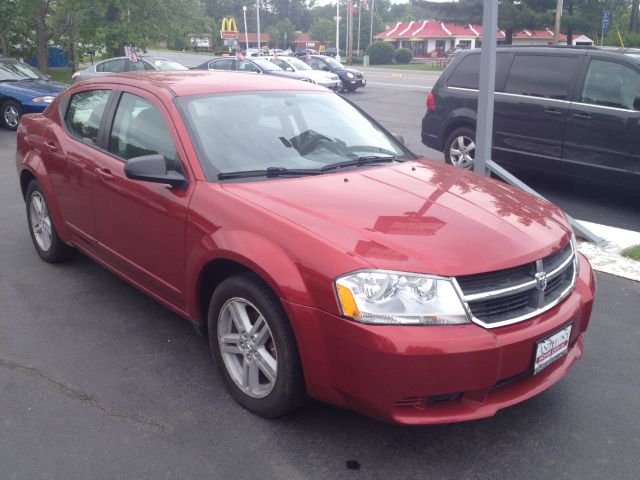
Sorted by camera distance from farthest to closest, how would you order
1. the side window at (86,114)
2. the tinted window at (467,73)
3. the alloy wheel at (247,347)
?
1. the tinted window at (467,73)
2. the side window at (86,114)
3. the alloy wheel at (247,347)

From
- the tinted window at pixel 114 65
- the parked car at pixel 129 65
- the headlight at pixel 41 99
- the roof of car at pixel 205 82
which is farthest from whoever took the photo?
the tinted window at pixel 114 65

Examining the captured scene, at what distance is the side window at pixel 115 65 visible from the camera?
727 inches

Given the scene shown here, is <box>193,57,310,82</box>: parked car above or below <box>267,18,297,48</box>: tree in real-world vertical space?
below

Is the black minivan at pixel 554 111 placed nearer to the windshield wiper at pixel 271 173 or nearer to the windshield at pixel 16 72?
the windshield wiper at pixel 271 173

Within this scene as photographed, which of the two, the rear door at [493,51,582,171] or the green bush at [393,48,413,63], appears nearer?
the rear door at [493,51,582,171]

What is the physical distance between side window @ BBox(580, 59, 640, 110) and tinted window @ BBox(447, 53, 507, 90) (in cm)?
143

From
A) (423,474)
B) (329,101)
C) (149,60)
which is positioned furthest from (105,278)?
(149,60)

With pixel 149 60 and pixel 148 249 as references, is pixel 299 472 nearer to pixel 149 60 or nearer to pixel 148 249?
pixel 148 249

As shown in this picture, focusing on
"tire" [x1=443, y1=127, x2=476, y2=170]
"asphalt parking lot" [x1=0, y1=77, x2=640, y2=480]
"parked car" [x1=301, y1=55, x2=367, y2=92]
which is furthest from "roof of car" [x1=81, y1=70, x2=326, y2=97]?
"parked car" [x1=301, y1=55, x2=367, y2=92]

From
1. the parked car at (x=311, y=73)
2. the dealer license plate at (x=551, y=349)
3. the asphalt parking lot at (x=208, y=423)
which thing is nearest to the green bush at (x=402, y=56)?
the parked car at (x=311, y=73)

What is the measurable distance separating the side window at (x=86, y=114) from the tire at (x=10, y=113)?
10.5 metres

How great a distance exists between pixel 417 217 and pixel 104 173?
7.25 feet

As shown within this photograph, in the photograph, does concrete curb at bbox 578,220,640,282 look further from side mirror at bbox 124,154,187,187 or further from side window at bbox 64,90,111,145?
side window at bbox 64,90,111,145

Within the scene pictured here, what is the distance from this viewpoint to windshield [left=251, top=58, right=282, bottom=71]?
23734 mm
